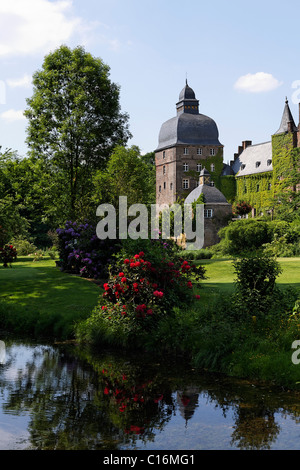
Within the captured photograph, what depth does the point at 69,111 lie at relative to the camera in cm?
3547

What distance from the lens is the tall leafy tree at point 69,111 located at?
34.9 meters

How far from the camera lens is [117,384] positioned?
850 cm

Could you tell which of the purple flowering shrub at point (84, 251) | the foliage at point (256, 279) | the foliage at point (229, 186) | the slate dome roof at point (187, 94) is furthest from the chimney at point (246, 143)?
the foliage at point (256, 279)

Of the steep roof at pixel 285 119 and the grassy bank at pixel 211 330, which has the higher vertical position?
the steep roof at pixel 285 119

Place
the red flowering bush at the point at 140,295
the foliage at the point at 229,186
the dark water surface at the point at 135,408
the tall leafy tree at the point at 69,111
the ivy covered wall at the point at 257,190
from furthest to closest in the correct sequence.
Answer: the foliage at the point at 229,186 → the ivy covered wall at the point at 257,190 → the tall leafy tree at the point at 69,111 → the red flowering bush at the point at 140,295 → the dark water surface at the point at 135,408

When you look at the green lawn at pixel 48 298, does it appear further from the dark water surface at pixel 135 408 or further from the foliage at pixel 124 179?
the foliage at pixel 124 179

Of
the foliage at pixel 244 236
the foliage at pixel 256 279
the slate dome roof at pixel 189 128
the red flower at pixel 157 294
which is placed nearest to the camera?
the foliage at pixel 256 279

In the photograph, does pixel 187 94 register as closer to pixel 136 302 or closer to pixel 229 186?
pixel 229 186

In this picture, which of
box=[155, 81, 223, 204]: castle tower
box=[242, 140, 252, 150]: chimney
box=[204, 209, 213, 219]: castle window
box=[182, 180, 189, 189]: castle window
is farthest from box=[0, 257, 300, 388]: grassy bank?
box=[242, 140, 252, 150]: chimney

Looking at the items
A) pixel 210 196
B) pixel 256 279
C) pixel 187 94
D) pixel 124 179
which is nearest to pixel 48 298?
pixel 256 279

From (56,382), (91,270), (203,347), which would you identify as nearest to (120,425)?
(56,382)

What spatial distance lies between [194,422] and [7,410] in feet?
8.20

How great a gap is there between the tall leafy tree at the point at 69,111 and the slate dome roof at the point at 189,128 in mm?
32782

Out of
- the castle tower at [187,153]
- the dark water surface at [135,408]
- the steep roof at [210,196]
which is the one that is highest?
the castle tower at [187,153]
